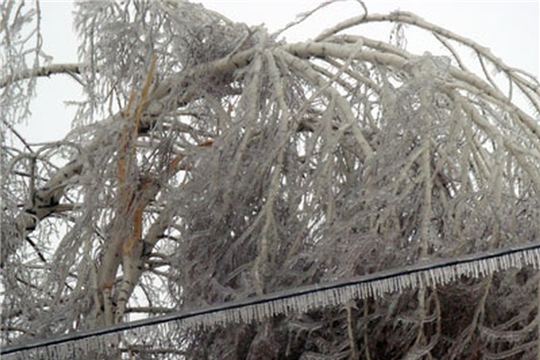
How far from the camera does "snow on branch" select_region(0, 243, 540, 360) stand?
10.6 feet

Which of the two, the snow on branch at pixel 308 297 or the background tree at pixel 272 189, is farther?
the background tree at pixel 272 189

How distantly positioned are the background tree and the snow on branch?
0.02m

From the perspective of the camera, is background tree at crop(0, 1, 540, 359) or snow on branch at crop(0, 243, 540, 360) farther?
background tree at crop(0, 1, 540, 359)

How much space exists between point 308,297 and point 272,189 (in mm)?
700

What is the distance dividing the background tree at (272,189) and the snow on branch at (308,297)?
20mm

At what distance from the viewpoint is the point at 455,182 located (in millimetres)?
4016

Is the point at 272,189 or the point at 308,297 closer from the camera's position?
the point at 308,297

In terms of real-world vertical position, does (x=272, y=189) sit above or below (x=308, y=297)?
above

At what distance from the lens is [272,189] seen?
391cm

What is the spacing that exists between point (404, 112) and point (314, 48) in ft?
2.14

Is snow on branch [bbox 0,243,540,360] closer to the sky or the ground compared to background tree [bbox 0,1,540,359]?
closer to the ground

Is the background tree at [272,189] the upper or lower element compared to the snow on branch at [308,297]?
upper

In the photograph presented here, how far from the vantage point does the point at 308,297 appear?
3.28 meters

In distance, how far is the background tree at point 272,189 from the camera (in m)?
3.65
